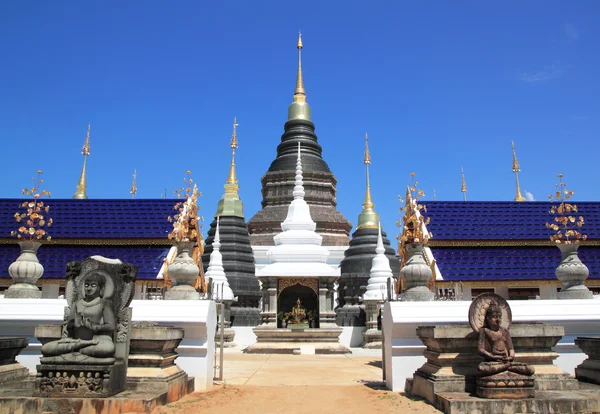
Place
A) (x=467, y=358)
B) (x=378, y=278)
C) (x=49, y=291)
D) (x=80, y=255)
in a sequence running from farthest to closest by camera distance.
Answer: (x=378, y=278)
(x=49, y=291)
(x=80, y=255)
(x=467, y=358)

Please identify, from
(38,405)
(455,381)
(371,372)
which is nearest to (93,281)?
(38,405)

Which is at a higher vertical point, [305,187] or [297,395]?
[305,187]

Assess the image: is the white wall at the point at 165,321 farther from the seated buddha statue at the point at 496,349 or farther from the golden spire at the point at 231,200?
the golden spire at the point at 231,200

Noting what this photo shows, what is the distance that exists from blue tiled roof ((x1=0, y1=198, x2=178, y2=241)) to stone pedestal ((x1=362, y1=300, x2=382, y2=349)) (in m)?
10.9

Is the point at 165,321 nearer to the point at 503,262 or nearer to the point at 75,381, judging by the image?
the point at 75,381

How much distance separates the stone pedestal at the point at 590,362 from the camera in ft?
30.0

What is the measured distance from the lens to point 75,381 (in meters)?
7.21

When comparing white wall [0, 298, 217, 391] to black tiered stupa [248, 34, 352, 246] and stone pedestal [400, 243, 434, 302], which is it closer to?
stone pedestal [400, 243, 434, 302]

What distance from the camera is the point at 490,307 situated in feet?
26.5

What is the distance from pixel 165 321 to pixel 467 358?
5376mm

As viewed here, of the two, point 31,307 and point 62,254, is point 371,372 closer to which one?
point 31,307

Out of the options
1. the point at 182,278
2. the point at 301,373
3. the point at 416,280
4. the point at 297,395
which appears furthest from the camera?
the point at 301,373

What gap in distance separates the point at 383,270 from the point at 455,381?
20848 mm

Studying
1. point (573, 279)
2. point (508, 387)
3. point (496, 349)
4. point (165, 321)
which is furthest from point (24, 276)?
point (573, 279)
